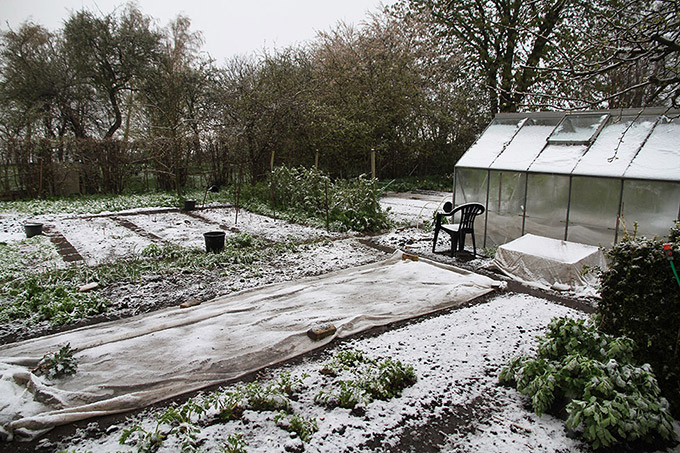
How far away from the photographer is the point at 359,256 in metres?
6.53

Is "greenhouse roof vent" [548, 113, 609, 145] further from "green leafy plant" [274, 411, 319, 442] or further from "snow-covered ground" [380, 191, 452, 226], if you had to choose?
"green leafy plant" [274, 411, 319, 442]

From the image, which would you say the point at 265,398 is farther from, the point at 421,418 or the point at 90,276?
the point at 90,276

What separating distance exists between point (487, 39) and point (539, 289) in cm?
1130

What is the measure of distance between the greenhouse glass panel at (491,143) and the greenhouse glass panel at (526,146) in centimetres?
13

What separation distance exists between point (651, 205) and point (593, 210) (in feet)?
2.10

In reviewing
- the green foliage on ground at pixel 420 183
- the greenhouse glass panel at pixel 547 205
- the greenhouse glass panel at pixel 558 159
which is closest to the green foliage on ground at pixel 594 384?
the greenhouse glass panel at pixel 547 205

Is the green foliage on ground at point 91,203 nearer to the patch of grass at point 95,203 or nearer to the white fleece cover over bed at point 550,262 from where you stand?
the patch of grass at point 95,203

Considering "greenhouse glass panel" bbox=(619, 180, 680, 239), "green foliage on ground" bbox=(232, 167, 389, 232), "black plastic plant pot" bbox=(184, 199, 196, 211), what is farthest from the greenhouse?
"black plastic plant pot" bbox=(184, 199, 196, 211)

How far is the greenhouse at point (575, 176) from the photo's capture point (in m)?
4.95

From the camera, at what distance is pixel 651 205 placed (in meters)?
4.89

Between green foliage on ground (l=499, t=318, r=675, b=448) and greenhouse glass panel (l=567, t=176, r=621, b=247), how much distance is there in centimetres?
288

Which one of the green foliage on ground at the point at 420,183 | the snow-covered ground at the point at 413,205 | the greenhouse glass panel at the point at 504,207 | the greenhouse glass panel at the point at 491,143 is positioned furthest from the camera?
the green foliage on ground at the point at 420,183

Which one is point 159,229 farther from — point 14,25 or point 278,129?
point 14,25

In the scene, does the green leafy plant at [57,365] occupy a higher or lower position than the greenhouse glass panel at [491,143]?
lower
